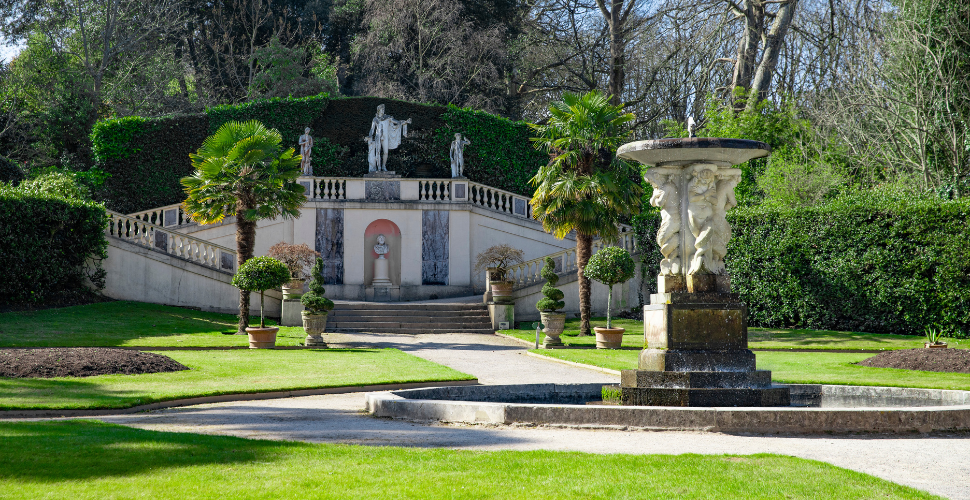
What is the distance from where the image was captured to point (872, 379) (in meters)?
13.5

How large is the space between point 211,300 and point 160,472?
71.6 feet

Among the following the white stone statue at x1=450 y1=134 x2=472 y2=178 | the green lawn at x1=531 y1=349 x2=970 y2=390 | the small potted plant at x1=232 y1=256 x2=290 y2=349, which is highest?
the white stone statue at x1=450 y1=134 x2=472 y2=178

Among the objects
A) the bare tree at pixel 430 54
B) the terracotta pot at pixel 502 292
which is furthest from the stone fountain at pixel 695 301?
the bare tree at pixel 430 54

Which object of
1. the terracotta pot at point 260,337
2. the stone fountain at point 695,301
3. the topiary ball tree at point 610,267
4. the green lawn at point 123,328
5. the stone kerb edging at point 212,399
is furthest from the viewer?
the topiary ball tree at point 610,267

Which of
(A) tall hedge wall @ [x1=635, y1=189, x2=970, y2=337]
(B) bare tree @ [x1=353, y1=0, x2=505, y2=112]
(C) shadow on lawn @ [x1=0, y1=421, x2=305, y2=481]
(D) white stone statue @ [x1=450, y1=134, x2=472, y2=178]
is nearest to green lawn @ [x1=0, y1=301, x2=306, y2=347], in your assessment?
(D) white stone statue @ [x1=450, y1=134, x2=472, y2=178]

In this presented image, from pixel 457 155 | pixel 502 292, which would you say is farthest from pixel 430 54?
pixel 502 292

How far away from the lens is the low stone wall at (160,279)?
2638 centimetres

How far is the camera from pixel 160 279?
26.6 meters

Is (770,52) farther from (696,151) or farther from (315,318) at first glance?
(696,151)

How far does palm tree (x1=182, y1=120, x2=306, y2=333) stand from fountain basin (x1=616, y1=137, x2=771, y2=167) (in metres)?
14.2

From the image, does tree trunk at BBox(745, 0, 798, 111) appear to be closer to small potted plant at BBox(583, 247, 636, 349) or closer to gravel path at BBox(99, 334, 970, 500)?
small potted plant at BBox(583, 247, 636, 349)

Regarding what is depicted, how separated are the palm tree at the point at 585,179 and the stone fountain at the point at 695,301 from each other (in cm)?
1205

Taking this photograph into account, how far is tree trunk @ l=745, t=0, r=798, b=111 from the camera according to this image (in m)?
31.6

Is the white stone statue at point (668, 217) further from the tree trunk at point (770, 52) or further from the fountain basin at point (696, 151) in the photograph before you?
the tree trunk at point (770, 52)
